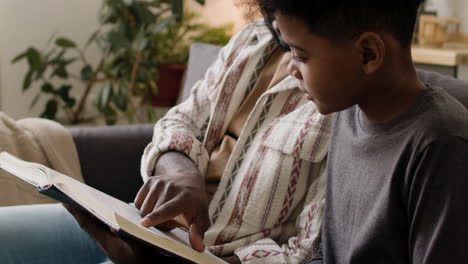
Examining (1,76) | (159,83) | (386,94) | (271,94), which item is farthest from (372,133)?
(1,76)

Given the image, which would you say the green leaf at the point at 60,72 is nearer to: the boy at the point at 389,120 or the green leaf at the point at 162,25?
the green leaf at the point at 162,25

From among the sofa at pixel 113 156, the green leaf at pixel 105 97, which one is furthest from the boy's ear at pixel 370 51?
the green leaf at pixel 105 97

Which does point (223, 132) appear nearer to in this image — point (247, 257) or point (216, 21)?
point (247, 257)

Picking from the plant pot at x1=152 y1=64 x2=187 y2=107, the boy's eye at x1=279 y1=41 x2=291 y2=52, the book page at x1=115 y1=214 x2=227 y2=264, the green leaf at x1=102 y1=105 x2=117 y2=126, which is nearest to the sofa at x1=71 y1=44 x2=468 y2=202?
the boy's eye at x1=279 y1=41 x2=291 y2=52

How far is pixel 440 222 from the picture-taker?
77 centimetres

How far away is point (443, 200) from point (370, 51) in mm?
209

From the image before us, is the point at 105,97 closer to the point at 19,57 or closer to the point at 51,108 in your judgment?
the point at 51,108

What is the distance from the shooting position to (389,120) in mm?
869

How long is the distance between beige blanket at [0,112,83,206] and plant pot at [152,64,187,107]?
1520mm

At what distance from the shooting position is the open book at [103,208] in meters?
0.85

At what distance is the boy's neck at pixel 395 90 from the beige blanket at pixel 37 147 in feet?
3.30

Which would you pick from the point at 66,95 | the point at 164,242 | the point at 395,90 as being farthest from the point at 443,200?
the point at 66,95

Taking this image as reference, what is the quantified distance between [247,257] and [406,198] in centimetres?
42

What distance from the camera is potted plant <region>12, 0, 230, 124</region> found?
2996 mm
